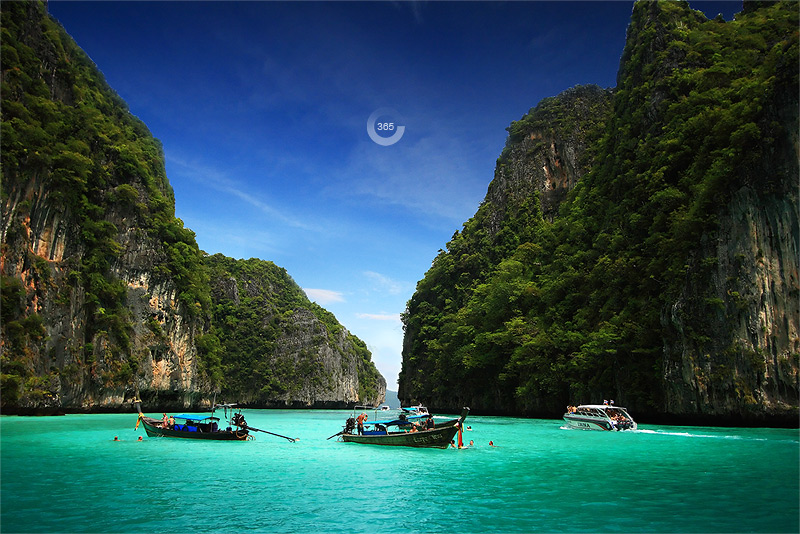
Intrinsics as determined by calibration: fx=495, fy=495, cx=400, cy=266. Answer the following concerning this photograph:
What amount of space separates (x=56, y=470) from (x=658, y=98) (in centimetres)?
5038

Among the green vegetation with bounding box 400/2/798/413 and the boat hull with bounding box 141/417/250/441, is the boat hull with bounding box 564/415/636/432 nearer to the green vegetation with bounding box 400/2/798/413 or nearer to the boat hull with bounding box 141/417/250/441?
the green vegetation with bounding box 400/2/798/413

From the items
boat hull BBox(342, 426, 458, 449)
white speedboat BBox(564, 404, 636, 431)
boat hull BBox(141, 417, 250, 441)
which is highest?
white speedboat BBox(564, 404, 636, 431)

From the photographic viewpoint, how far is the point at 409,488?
13.3 metres

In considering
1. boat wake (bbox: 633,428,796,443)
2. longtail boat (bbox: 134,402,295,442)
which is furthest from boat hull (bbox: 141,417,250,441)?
boat wake (bbox: 633,428,796,443)

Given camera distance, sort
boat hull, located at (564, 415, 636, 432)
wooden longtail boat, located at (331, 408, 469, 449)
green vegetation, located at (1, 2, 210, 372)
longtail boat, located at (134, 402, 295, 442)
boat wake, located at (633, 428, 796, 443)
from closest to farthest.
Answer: wooden longtail boat, located at (331, 408, 469, 449), boat wake, located at (633, 428, 796, 443), longtail boat, located at (134, 402, 295, 442), boat hull, located at (564, 415, 636, 432), green vegetation, located at (1, 2, 210, 372)

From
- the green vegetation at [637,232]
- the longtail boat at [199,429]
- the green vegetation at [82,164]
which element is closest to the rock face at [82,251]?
the green vegetation at [82,164]

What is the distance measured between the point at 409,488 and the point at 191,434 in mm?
18261

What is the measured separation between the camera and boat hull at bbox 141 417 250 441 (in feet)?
85.9

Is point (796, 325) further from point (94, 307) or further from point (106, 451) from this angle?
point (94, 307)

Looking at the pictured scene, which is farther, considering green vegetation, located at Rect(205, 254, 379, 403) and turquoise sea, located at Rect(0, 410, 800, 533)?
green vegetation, located at Rect(205, 254, 379, 403)

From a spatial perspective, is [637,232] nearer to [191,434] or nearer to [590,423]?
[590,423]

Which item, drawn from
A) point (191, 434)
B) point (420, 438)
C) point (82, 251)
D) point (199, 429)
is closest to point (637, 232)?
point (420, 438)

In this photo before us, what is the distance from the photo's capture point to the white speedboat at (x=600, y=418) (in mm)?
29438

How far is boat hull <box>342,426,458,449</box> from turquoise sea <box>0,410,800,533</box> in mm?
738
